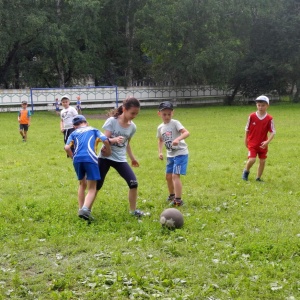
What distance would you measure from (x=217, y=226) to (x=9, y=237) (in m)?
3.00

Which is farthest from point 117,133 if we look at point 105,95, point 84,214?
point 105,95

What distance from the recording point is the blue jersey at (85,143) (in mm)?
7258

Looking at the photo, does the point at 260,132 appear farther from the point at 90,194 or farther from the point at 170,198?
the point at 90,194

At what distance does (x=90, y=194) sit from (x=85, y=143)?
30.8 inches

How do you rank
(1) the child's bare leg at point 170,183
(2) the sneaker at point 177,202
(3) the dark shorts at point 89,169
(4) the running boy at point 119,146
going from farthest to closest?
(1) the child's bare leg at point 170,183 < (2) the sneaker at point 177,202 < (4) the running boy at point 119,146 < (3) the dark shorts at point 89,169

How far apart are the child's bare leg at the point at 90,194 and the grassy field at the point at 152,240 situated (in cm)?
29

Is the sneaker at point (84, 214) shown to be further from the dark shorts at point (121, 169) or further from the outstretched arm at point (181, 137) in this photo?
the outstretched arm at point (181, 137)

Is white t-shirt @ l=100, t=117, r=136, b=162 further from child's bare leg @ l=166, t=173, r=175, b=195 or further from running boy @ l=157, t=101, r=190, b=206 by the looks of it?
child's bare leg @ l=166, t=173, r=175, b=195

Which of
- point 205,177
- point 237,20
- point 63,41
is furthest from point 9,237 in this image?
point 237,20

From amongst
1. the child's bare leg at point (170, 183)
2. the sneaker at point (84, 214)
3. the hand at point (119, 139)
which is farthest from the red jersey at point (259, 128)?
the sneaker at point (84, 214)

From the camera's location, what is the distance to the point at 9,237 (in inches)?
263

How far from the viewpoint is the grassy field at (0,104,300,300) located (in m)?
5.06

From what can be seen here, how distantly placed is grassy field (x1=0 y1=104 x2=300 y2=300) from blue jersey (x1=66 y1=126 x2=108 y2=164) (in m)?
0.96

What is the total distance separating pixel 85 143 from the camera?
24.1 feet
